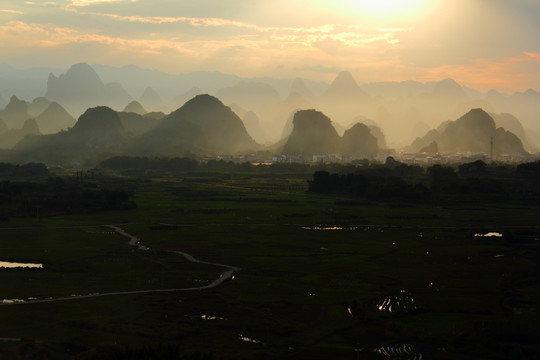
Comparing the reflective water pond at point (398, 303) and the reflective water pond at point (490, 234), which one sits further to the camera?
the reflective water pond at point (490, 234)

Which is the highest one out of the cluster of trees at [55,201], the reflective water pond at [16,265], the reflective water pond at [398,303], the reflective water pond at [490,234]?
the cluster of trees at [55,201]

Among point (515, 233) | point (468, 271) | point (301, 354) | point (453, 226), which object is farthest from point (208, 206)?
point (301, 354)

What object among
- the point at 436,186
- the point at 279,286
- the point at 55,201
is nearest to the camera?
the point at 279,286

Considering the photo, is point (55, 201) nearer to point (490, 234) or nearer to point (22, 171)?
point (490, 234)

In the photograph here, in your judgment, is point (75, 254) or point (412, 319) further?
point (75, 254)

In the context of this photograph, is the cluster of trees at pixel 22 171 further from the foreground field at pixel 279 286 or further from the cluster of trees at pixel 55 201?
the foreground field at pixel 279 286

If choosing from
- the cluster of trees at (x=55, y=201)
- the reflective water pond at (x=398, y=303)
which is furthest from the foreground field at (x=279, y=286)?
the cluster of trees at (x=55, y=201)

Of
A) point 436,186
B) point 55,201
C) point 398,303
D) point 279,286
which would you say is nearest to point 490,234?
point 398,303

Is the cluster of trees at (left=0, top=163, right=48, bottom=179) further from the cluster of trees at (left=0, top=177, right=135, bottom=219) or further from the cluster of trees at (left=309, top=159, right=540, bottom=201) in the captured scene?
the cluster of trees at (left=309, top=159, right=540, bottom=201)

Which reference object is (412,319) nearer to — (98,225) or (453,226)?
(453,226)
